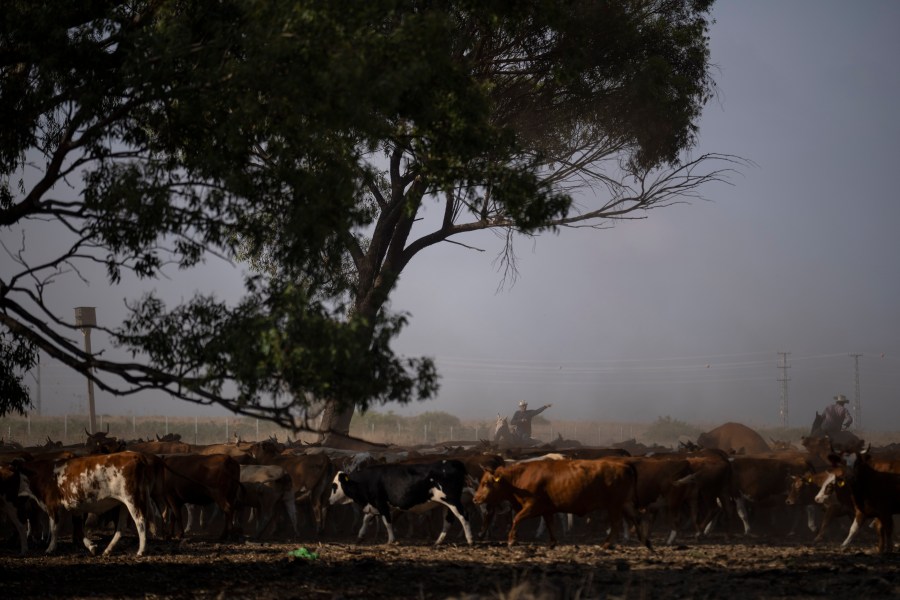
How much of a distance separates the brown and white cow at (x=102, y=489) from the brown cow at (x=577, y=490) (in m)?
5.11

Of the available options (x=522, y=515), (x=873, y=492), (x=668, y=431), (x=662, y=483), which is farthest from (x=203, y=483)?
(x=668, y=431)

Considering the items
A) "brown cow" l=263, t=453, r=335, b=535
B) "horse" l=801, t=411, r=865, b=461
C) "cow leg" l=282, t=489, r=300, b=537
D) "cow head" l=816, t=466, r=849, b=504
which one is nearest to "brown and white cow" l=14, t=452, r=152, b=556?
"cow leg" l=282, t=489, r=300, b=537

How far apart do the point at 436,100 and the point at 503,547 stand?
7.01 meters

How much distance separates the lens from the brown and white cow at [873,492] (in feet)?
50.0

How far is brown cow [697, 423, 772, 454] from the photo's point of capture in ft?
98.4

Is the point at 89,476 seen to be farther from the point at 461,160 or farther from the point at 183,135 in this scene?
the point at 461,160

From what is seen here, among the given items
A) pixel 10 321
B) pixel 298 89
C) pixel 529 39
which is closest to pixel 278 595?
pixel 10 321

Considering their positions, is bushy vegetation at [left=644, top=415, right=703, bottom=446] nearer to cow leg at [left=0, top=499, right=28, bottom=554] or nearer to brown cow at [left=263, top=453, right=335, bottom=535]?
brown cow at [left=263, top=453, right=335, bottom=535]

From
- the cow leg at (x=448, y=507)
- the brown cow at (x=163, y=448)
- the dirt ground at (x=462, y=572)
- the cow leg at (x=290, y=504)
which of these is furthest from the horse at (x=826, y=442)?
the brown cow at (x=163, y=448)

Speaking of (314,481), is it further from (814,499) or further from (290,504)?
(814,499)

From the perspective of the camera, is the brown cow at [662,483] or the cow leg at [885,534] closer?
the cow leg at [885,534]

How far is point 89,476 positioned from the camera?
15.7 metres

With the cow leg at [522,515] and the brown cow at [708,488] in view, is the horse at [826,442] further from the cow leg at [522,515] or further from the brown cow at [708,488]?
the cow leg at [522,515]

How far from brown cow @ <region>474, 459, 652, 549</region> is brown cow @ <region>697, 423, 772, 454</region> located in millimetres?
14598
